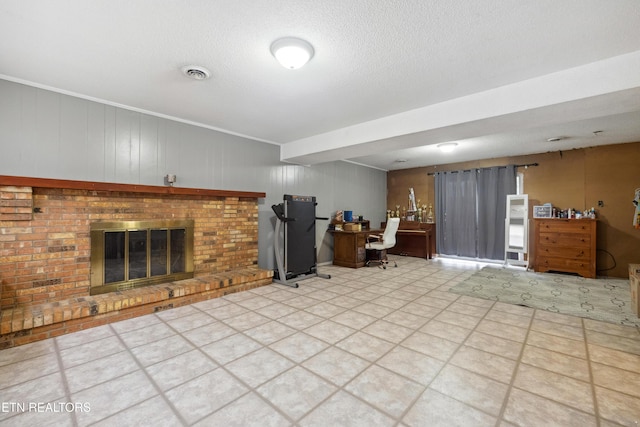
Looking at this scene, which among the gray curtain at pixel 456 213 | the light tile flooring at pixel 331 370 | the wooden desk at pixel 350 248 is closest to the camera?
the light tile flooring at pixel 331 370

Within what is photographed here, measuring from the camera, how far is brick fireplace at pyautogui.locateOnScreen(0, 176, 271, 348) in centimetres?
261

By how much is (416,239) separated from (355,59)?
567 centimetres

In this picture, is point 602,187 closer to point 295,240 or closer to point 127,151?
point 295,240

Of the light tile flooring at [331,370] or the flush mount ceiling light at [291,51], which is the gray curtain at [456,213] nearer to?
the light tile flooring at [331,370]

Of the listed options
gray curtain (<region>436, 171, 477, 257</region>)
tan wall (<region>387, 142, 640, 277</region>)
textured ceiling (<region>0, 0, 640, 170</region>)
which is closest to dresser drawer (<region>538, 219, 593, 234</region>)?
tan wall (<region>387, 142, 640, 277</region>)

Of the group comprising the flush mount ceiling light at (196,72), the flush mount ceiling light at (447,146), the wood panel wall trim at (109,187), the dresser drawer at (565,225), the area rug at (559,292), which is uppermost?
the flush mount ceiling light at (196,72)

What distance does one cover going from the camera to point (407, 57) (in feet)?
7.38

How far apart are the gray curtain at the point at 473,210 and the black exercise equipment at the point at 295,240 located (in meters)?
3.74

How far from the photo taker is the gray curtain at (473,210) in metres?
6.05

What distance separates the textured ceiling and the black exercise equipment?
1.48 meters

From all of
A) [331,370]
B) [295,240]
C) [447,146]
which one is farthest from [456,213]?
[331,370]

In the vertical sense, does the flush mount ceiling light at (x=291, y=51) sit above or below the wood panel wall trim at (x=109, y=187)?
above

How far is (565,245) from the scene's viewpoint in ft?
16.4

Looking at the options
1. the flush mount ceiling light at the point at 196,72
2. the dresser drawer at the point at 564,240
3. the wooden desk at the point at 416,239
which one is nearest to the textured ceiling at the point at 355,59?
the flush mount ceiling light at the point at 196,72
